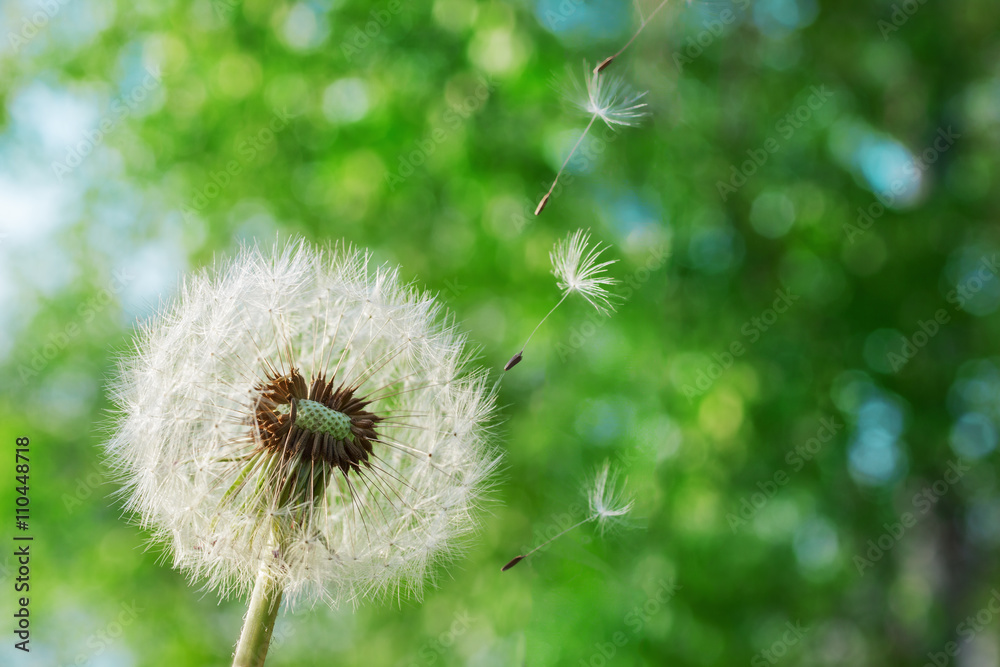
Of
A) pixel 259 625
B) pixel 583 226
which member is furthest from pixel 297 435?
pixel 583 226

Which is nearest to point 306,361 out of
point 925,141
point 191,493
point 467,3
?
point 191,493

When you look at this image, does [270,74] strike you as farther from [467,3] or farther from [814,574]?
[814,574]

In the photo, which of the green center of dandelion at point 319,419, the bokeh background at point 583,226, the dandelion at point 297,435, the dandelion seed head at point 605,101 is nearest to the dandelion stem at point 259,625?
the dandelion at point 297,435

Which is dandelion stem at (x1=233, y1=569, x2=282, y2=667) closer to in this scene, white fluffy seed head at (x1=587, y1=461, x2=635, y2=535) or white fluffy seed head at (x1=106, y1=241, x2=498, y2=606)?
white fluffy seed head at (x1=106, y1=241, x2=498, y2=606)

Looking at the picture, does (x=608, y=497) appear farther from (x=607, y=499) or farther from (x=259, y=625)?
(x=259, y=625)

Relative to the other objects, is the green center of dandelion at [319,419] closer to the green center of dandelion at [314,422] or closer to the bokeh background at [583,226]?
the green center of dandelion at [314,422]

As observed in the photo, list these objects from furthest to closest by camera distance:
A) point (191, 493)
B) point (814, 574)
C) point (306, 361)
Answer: point (814, 574), point (306, 361), point (191, 493)

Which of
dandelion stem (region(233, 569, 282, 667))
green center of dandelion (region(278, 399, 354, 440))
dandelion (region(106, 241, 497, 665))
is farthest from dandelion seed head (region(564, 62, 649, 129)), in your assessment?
dandelion stem (region(233, 569, 282, 667))
